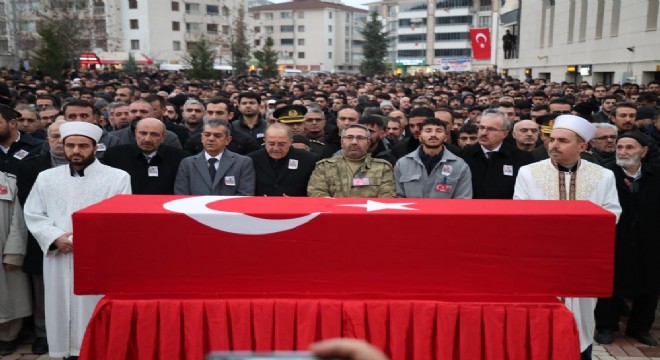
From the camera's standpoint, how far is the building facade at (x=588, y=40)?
2488 cm

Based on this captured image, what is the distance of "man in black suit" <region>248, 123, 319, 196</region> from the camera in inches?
232

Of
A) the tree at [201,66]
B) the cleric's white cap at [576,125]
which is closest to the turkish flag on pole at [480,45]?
the tree at [201,66]

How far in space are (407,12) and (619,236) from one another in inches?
3852

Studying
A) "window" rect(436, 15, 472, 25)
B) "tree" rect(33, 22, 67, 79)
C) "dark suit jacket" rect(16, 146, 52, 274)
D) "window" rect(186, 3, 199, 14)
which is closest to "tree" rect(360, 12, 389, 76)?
"window" rect(186, 3, 199, 14)

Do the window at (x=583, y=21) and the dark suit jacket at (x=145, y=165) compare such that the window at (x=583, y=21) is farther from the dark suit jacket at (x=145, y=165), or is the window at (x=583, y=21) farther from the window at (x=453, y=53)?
the window at (x=453, y=53)

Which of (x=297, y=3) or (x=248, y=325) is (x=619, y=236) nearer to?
(x=248, y=325)

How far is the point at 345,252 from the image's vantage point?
3564mm

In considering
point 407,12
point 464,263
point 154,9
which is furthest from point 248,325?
point 407,12

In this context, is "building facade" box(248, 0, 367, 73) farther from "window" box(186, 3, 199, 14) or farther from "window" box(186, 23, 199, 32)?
"window" box(186, 23, 199, 32)

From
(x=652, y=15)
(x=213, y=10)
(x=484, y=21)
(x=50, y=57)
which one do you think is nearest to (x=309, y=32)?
(x=213, y=10)

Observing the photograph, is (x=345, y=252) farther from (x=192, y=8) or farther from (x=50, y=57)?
(x=192, y=8)

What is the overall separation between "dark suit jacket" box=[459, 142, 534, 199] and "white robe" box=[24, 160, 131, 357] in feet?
11.0

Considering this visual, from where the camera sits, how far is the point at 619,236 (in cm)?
579

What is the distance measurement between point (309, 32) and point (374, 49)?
36.9 metres
